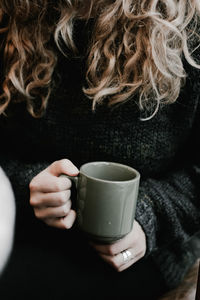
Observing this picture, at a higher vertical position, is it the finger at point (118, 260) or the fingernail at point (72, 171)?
the fingernail at point (72, 171)

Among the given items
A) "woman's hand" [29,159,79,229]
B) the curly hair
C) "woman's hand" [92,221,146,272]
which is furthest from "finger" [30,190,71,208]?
the curly hair

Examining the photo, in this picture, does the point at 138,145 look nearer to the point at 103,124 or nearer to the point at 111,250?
the point at 103,124

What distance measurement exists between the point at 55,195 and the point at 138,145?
0.84ft

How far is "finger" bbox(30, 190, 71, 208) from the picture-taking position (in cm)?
61

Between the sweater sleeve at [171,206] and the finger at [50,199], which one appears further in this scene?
the sweater sleeve at [171,206]

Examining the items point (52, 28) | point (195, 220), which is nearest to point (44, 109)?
point (52, 28)

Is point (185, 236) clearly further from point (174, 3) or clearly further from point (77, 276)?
point (174, 3)

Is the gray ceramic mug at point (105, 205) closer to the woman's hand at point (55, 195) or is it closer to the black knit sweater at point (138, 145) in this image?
the woman's hand at point (55, 195)

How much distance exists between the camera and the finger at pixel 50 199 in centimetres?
61

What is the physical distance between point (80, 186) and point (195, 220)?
1.08ft

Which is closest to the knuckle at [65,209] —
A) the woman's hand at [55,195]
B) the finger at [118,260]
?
the woman's hand at [55,195]

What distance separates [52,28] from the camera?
0.83m

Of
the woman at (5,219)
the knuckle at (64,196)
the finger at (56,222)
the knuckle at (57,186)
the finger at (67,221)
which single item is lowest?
the finger at (56,222)

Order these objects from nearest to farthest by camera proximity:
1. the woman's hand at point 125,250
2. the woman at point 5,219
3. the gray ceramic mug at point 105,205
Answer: the woman at point 5,219 → the gray ceramic mug at point 105,205 → the woman's hand at point 125,250
